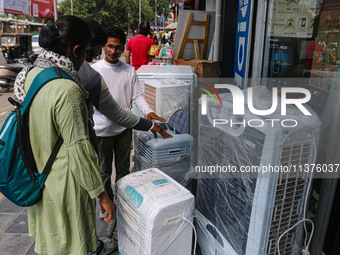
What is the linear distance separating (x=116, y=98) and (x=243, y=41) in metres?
2.08

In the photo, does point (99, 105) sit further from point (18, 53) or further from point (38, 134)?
point (18, 53)

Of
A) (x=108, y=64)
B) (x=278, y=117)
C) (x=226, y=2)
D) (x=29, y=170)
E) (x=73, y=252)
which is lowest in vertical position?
(x=73, y=252)

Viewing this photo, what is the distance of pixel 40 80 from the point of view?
1435mm

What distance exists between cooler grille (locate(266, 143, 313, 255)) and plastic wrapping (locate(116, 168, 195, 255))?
0.49 m

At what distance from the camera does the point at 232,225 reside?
71.7 inches

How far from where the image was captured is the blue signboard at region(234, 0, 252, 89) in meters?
3.63

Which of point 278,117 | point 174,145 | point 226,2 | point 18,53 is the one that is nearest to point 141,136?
point 174,145

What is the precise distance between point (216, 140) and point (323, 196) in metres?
0.72

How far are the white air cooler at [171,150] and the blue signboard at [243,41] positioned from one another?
1.54m

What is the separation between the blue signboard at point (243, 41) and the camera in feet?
11.9

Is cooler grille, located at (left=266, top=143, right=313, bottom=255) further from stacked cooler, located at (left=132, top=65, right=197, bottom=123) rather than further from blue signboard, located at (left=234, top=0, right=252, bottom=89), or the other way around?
blue signboard, located at (left=234, top=0, right=252, bottom=89)

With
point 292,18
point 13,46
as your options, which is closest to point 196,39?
point 292,18

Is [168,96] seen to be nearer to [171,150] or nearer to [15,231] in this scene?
[171,150]

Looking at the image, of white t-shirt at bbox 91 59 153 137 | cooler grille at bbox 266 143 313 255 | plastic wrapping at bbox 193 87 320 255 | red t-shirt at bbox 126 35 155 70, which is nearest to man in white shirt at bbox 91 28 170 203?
white t-shirt at bbox 91 59 153 137
